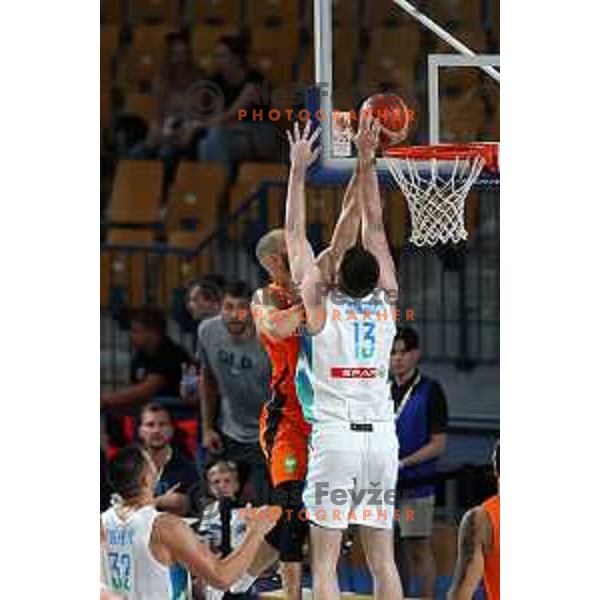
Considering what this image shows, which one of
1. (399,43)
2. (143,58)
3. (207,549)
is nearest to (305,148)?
(399,43)

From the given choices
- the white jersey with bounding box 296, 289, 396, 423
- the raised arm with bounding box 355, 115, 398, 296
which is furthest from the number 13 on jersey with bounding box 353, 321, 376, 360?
the raised arm with bounding box 355, 115, 398, 296

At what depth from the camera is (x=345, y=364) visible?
7992 millimetres

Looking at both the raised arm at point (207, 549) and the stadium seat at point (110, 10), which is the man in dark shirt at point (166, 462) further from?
the stadium seat at point (110, 10)

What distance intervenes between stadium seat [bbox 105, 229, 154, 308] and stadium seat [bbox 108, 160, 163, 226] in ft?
0.14

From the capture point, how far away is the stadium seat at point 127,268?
26.4ft

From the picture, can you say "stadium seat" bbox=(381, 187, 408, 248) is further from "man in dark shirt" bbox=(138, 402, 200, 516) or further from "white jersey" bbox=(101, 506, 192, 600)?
"white jersey" bbox=(101, 506, 192, 600)

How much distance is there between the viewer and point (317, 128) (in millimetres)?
8023

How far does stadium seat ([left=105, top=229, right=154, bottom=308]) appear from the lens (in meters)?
8.05

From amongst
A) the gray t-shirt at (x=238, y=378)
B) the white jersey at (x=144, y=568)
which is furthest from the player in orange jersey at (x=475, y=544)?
the white jersey at (x=144, y=568)

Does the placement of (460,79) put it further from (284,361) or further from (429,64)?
(284,361)

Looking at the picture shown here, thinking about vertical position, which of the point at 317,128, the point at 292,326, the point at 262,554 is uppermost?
the point at 317,128
